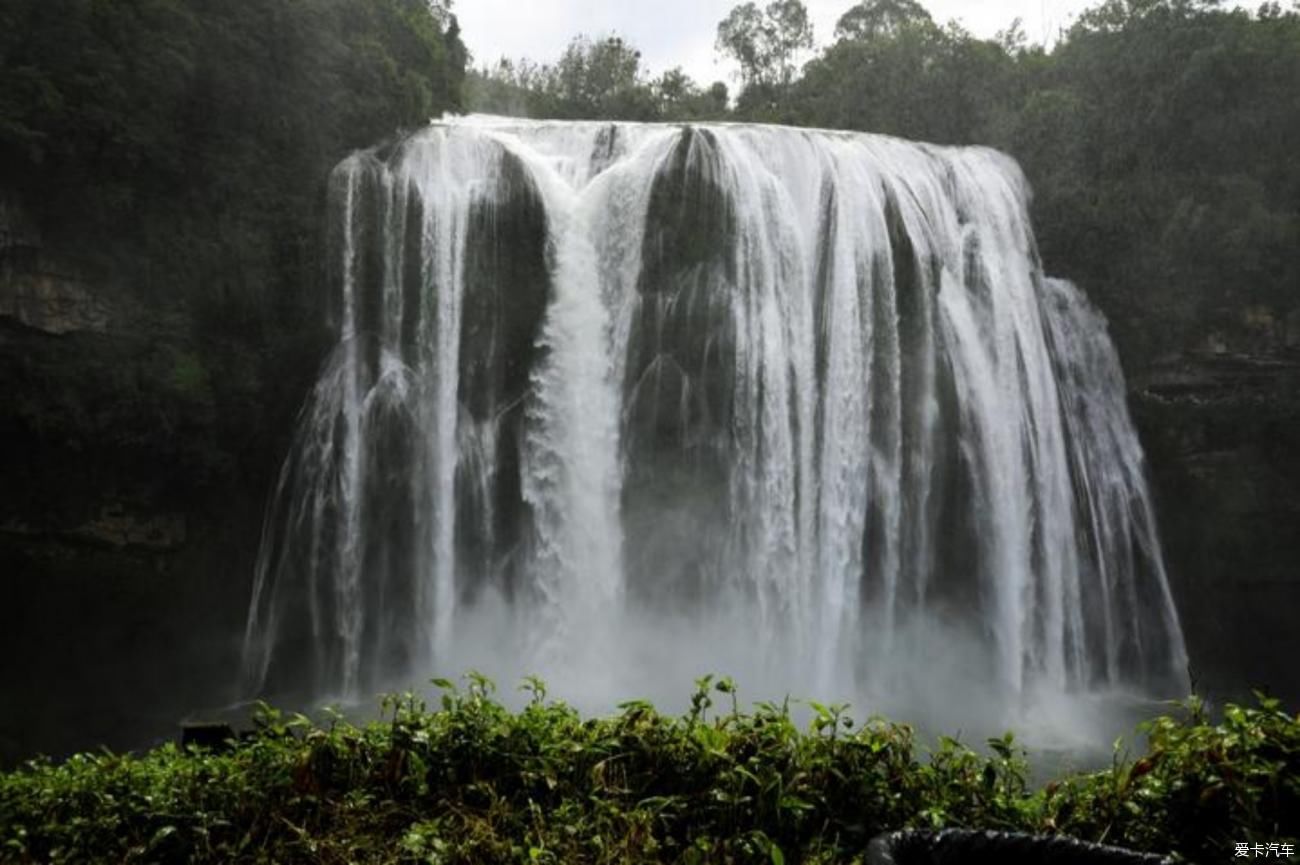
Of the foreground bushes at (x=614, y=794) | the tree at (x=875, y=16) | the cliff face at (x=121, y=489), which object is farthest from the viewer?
the tree at (x=875, y=16)

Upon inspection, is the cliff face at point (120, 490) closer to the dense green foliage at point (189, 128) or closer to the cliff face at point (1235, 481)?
the dense green foliage at point (189, 128)

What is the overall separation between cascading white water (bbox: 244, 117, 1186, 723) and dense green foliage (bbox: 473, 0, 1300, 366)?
3458 mm

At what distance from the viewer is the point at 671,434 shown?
48.3ft

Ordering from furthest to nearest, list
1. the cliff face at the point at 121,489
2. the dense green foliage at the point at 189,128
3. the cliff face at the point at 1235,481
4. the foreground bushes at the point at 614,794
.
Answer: the cliff face at the point at 1235,481
the cliff face at the point at 121,489
the dense green foliage at the point at 189,128
the foreground bushes at the point at 614,794

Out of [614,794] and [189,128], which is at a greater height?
[189,128]

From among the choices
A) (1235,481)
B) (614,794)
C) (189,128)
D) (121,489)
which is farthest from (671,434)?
(1235,481)

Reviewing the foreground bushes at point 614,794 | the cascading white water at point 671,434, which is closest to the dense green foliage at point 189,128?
the cascading white water at point 671,434

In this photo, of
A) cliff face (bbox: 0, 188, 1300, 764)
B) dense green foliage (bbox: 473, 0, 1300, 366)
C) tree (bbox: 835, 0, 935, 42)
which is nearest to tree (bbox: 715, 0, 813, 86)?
tree (bbox: 835, 0, 935, 42)

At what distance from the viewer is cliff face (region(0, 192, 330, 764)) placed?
13.9 metres

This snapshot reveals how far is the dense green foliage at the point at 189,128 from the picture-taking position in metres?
13.6

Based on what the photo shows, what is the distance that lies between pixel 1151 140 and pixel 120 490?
19061 millimetres

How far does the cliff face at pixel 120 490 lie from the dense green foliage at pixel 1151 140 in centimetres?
1394

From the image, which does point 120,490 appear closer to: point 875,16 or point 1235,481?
point 1235,481

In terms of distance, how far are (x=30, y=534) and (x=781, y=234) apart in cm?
1149
